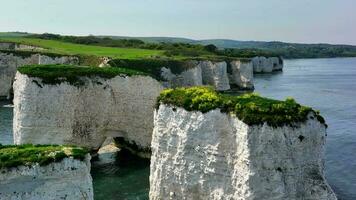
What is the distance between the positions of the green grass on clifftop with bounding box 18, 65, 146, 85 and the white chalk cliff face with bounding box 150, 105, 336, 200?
1234 centimetres

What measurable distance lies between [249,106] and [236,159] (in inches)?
93.0

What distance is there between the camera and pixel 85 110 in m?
36.1

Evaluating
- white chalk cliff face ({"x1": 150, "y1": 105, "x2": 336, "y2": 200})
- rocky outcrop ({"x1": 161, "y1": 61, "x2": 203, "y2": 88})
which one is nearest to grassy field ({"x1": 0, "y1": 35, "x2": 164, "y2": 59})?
rocky outcrop ({"x1": 161, "y1": 61, "x2": 203, "y2": 88})

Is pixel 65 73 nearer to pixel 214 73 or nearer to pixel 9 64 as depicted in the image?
pixel 9 64

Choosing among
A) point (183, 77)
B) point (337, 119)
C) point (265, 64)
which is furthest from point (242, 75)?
point (265, 64)

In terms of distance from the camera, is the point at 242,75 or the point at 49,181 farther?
the point at 242,75

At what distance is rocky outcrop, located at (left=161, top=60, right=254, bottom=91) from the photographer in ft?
229

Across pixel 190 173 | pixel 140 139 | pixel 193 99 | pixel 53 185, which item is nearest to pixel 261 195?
pixel 190 173

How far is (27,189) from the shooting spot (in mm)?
17031

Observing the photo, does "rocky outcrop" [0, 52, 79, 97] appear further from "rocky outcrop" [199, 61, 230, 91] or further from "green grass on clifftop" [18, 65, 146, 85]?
"green grass on clifftop" [18, 65, 146, 85]

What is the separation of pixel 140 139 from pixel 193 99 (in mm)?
14845

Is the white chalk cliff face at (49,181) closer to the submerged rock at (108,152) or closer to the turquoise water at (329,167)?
the turquoise water at (329,167)

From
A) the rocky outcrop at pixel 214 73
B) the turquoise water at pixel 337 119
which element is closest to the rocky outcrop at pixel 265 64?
the turquoise water at pixel 337 119

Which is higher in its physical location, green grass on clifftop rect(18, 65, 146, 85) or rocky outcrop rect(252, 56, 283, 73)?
green grass on clifftop rect(18, 65, 146, 85)
